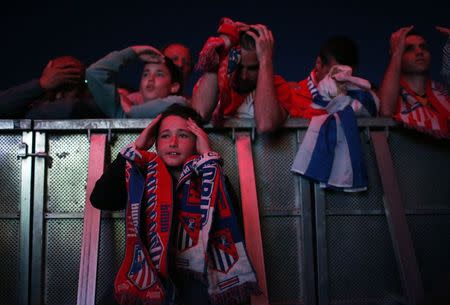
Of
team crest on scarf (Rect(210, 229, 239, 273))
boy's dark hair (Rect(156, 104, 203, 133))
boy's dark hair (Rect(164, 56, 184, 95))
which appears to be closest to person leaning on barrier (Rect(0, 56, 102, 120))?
boy's dark hair (Rect(164, 56, 184, 95))

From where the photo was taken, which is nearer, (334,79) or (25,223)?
(25,223)

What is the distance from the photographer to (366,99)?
2.57 metres

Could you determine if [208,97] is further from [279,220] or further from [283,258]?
[283,258]

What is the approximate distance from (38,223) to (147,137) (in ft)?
2.39

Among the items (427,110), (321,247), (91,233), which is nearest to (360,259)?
(321,247)

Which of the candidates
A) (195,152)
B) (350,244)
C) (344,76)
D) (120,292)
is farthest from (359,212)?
(120,292)

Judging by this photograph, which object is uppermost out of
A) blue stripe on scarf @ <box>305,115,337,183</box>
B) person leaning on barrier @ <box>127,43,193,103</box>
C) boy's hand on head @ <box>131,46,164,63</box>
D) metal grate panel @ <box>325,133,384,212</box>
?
person leaning on barrier @ <box>127,43,193,103</box>

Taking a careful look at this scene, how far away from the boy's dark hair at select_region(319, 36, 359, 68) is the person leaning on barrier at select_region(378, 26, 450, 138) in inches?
10.9

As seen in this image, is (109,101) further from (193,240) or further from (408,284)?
(408,284)

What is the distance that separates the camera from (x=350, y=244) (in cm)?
243

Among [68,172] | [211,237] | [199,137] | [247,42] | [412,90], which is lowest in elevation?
[211,237]

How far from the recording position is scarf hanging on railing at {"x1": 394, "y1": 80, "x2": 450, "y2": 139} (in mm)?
2521

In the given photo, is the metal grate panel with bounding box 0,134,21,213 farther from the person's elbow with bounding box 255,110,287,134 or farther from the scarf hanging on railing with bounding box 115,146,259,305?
the person's elbow with bounding box 255,110,287,134

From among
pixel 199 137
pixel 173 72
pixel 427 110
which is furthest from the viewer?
pixel 173 72
